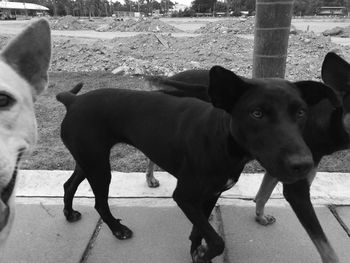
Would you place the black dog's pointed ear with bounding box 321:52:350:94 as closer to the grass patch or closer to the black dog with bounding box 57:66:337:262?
the black dog with bounding box 57:66:337:262

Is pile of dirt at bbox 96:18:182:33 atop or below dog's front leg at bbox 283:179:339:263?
below

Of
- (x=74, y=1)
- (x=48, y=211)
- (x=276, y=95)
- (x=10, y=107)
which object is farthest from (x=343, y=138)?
(x=74, y=1)

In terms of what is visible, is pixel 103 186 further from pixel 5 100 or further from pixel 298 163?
pixel 298 163

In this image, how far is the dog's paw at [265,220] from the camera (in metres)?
3.44

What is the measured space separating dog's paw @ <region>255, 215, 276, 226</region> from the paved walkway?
0.15 ft

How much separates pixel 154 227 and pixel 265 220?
101cm

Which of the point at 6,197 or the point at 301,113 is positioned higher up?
the point at 301,113

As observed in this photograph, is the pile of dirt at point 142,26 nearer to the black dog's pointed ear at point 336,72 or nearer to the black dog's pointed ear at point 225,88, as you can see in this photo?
the black dog's pointed ear at point 336,72

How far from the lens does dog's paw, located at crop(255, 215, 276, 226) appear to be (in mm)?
3441

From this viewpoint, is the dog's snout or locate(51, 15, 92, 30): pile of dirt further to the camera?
locate(51, 15, 92, 30): pile of dirt

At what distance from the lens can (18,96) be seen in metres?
2.21

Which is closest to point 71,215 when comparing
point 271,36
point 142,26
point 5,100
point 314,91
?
point 5,100

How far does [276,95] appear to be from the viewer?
2.28m

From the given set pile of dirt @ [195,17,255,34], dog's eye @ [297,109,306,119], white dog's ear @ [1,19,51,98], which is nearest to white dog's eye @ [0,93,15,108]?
white dog's ear @ [1,19,51,98]
